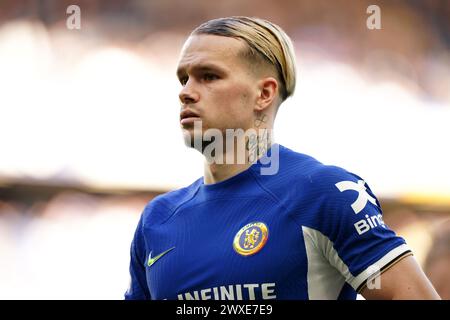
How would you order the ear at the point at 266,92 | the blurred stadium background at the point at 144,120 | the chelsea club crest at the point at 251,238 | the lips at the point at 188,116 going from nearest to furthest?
1. the chelsea club crest at the point at 251,238
2. the lips at the point at 188,116
3. the ear at the point at 266,92
4. the blurred stadium background at the point at 144,120

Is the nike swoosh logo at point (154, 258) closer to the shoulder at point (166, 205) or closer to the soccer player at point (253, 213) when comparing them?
the soccer player at point (253, 213)

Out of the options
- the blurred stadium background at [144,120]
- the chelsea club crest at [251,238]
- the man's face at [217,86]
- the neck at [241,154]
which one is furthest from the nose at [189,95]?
the blurred stadium background at [144,120]

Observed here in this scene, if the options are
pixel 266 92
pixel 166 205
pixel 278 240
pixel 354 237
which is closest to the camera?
pixel 354 237

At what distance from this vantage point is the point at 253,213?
2939mm

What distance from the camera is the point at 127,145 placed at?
788 centimetres

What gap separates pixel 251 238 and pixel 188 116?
575 mm

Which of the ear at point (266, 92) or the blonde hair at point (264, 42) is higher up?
the blonde hair at point (264, 42)

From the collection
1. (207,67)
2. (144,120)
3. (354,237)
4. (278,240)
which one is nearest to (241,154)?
(207,67)

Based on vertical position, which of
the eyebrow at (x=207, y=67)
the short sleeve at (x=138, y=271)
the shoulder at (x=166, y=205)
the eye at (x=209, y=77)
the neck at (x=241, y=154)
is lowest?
the short sleeve at (x=138, y=271)

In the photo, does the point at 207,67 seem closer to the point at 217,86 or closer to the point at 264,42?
the point at 217,86

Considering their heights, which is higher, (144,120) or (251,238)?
(144,120)

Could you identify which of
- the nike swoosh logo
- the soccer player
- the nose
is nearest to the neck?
the soccer player

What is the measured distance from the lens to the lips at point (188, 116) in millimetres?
3053

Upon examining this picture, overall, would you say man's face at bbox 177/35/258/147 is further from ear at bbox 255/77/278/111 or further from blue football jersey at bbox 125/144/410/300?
blue football jersey at bbox 125/144/410/300
